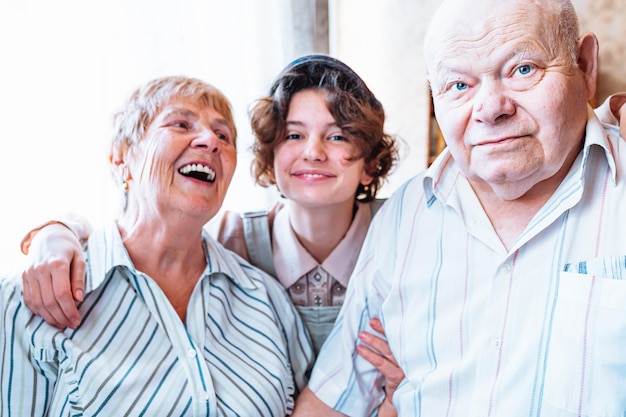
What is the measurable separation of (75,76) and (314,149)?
2.85 feet

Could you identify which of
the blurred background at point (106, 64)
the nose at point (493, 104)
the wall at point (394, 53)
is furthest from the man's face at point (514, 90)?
the wall at point (394, 53)

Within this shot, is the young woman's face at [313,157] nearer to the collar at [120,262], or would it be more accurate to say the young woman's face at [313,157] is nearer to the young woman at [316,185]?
the young woman at [316,185]

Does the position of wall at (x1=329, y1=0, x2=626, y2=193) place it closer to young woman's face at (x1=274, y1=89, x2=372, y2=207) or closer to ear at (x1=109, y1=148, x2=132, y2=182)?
young woman's face at (x1=274, y1=89, x2=372, y2=207)

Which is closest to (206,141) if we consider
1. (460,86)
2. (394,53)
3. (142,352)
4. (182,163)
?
(182,163)

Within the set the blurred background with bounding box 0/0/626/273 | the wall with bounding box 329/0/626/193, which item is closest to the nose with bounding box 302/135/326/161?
the blurred background with bounding box 0/0/626/273

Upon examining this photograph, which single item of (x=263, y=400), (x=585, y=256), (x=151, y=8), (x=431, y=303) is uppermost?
(x=151, y=8)

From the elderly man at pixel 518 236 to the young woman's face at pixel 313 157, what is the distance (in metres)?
0.33

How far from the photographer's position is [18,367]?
1156 millimetres

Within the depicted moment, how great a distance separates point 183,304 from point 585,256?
0.93 meters

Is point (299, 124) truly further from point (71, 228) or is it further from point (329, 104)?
point (71, 228)

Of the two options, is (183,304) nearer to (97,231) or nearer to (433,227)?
(97,231)

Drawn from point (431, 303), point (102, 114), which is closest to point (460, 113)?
point (431, 303)

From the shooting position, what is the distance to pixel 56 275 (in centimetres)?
118

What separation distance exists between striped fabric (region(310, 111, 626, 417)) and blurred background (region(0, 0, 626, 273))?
863mm
